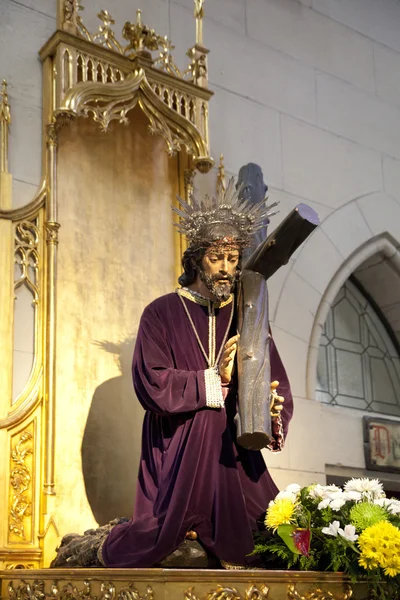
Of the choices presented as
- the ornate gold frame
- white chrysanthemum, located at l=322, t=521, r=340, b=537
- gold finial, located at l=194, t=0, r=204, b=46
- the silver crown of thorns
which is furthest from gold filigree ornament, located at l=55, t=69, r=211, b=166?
white chrysanthemum, located at l=322, t=521, r=340, b=537

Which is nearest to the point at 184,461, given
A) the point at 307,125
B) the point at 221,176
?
the point at 221,176

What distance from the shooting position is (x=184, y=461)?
3955mm

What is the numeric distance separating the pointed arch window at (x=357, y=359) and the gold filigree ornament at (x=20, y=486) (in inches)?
106

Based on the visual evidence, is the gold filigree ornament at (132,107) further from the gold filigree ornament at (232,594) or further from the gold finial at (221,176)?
the gold filigree ornament at (232,594)

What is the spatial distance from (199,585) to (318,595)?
0.48m

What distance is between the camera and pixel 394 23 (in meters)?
7.51

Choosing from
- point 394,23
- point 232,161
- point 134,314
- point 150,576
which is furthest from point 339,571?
point 394,23

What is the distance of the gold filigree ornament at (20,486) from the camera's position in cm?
452

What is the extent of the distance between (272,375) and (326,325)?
249 centimetres

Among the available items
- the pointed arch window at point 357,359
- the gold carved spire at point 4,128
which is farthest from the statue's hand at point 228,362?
the pointed arch window at point 357,359

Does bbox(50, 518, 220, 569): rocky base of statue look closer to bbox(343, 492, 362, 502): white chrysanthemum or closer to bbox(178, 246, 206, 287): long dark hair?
bbox(343, 492, 362, 502): white chrysanthemum

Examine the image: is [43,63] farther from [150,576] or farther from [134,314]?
[150,576]

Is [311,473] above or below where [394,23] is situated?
below

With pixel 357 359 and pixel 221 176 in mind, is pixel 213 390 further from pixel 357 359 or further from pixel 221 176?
pixel 357 359
